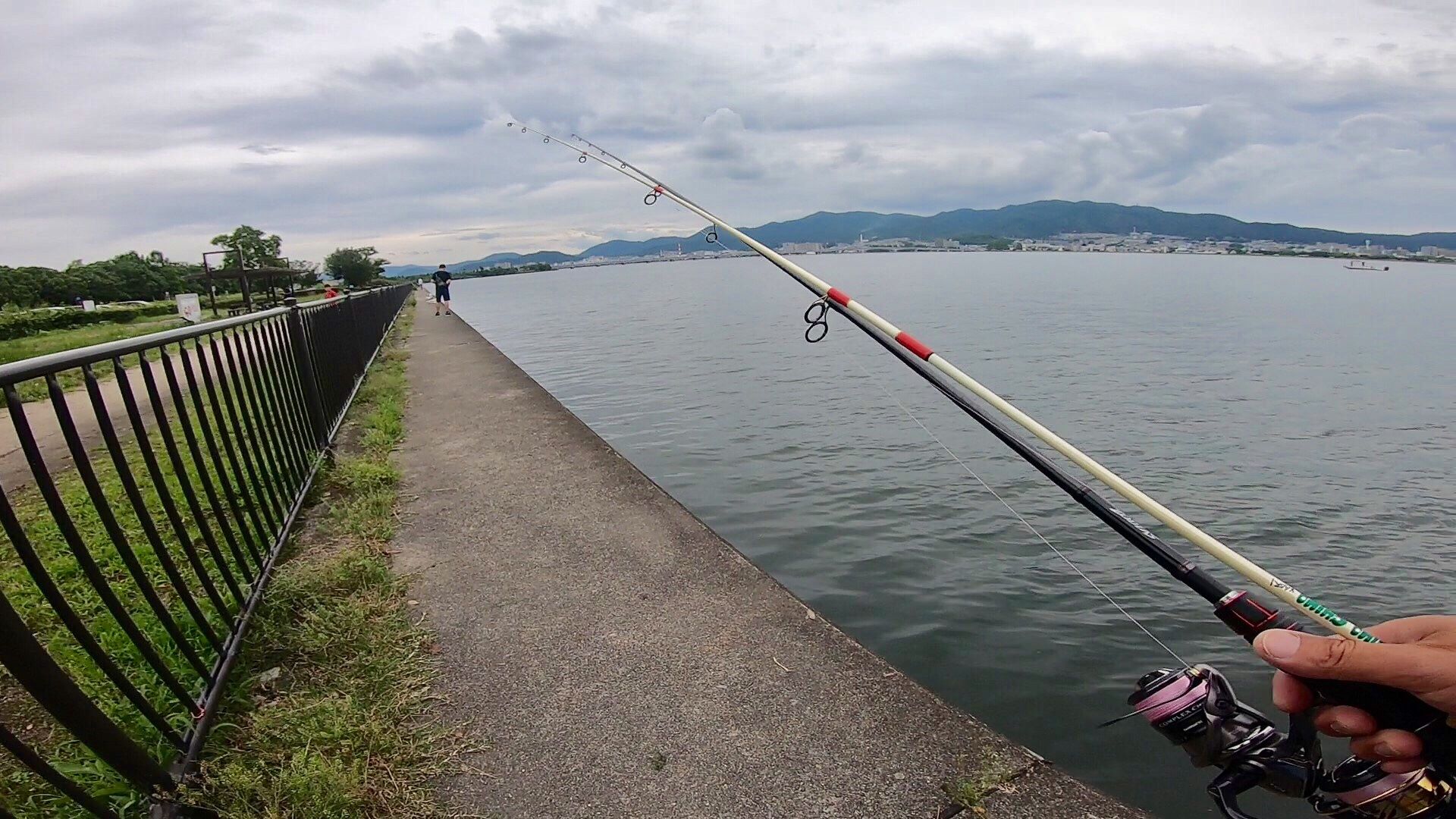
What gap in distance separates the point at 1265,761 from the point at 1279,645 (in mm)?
→ 439

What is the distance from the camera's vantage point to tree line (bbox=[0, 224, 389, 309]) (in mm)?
40000

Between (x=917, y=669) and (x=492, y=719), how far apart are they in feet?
8.42

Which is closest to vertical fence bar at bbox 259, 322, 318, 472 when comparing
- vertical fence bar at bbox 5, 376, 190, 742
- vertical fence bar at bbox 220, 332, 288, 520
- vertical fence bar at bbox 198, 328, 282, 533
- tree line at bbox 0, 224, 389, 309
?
vertical fence bar at bbox 220, 332, 288, 520

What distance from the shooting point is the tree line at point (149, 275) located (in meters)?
40.0

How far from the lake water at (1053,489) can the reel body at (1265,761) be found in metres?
1.69

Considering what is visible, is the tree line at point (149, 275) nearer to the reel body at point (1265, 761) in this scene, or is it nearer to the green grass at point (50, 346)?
the green grass at point (50, 346)

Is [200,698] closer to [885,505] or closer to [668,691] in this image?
[668,691]

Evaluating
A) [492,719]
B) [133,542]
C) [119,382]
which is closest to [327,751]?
[492,719]

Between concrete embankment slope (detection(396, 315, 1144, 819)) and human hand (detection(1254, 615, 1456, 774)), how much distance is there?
80 cm

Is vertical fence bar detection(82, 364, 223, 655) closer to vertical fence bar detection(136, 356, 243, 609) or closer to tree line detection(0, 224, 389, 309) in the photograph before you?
vertical fence bar detection(136, 356, 243, 609)

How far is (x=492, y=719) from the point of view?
253cm

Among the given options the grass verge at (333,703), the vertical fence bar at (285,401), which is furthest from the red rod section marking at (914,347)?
the vertical fence bar at (285,401)

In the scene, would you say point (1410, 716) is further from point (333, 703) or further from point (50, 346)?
point (50, 346)

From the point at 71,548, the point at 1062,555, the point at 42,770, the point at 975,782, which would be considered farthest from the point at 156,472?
the point at 1062,555
